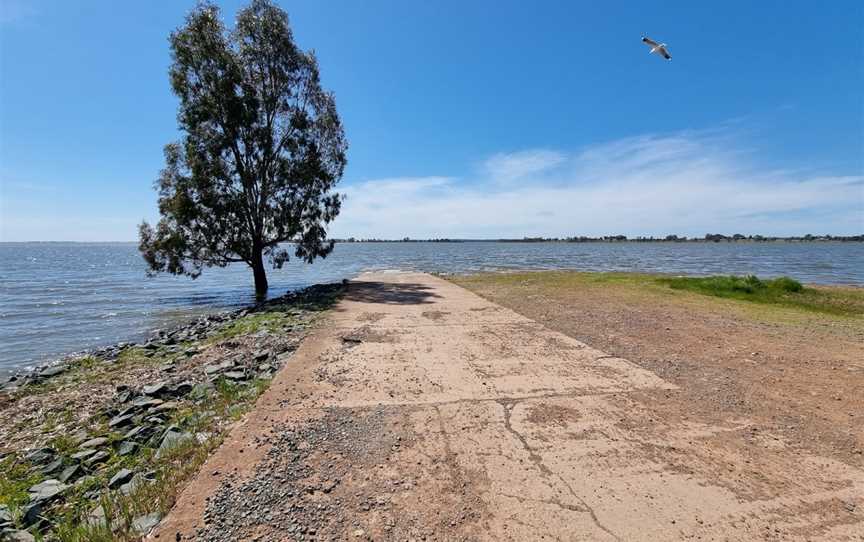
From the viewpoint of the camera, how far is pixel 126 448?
4734 mm

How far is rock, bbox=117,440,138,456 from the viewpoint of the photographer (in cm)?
469

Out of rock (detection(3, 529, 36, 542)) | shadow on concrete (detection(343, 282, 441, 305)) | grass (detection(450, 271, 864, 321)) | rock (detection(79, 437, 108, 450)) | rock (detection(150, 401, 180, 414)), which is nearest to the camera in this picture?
rock (detection(3, 529, 36, 542))

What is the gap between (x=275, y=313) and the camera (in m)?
12.9

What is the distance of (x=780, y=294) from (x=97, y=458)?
77.8 feet

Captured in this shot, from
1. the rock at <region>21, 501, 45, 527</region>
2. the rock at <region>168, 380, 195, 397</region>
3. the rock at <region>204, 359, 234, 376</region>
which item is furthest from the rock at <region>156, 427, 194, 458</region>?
the rock at <region>204, 359, 234, 376</region>

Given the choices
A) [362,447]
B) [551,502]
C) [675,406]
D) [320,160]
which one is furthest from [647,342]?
[320,160]

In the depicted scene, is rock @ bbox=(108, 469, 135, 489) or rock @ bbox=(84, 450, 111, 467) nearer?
rock @ bbox=(108, 469, 135, 489)

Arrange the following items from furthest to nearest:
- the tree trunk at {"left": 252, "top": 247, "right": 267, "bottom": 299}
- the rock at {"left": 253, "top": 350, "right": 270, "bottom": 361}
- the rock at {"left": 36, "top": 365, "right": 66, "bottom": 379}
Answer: the tree trunk at {"left": 252, "top": 247, "right": 267, "bottom": 299}, the rock at {"left": 36, "top": 365, "right": 66, "bottom": 379}, the rock at {"left": 253, "top": 350, "right": 270, "bottom": 361}

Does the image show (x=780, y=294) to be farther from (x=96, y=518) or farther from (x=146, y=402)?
(x=96, y=518)

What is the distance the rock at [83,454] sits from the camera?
462cm

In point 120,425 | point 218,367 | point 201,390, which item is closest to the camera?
point 120,425

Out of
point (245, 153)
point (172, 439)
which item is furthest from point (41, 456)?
point (245, 153)

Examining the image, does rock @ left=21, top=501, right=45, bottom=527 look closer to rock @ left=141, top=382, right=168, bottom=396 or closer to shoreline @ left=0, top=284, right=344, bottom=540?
shoreline @ left=0, top=284, right=344, bottom=540

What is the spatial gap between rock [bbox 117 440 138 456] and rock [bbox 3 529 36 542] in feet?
4.79
